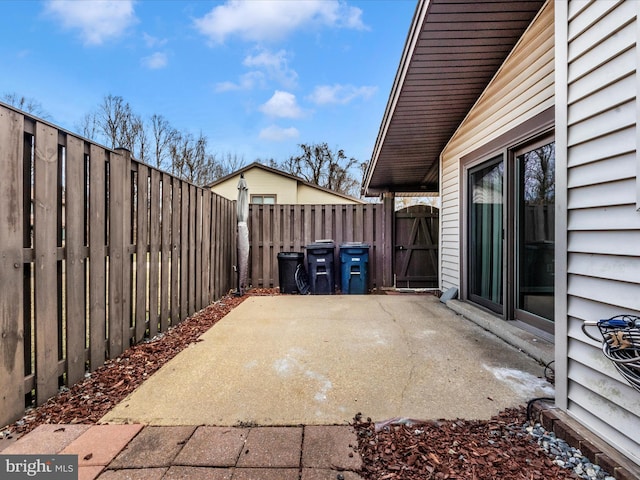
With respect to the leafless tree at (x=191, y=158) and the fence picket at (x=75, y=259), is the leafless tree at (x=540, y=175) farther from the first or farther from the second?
the leafless tree at (x=191, y=158)

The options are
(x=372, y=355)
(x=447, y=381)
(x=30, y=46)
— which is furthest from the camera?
(x=30, y=46)

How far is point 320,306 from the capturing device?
4832 mm

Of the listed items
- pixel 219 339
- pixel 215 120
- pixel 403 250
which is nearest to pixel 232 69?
pixel 215 120

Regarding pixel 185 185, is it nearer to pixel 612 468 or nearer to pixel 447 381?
pixel 447 381

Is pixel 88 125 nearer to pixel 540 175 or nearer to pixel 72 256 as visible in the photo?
pixel 72 256

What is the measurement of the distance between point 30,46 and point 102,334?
55.0 feet

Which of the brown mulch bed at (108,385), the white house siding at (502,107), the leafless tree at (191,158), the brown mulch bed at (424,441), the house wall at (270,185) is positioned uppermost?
the leafless tree at (191,158)

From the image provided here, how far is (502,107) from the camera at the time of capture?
12.1ft

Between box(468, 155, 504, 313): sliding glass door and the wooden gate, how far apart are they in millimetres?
1979

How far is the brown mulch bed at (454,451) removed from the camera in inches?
54.3

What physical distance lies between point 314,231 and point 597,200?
536 centimetres

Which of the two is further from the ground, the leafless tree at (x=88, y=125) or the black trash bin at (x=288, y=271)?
the leafless tree at (x=88, y=125)

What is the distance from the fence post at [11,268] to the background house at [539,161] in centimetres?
309

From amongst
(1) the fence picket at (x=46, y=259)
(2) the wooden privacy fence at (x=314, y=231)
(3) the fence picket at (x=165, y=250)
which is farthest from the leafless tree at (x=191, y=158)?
(1) the fence picket at (x=46, y=259)
